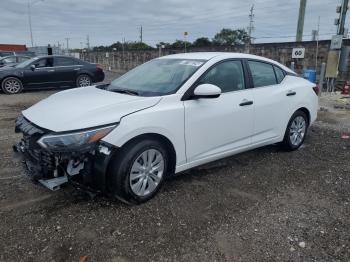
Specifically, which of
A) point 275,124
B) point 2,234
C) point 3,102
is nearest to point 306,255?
point 275,124

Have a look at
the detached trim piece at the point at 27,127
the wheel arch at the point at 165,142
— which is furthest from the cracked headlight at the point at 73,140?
the wheel arch at the point at 165,142

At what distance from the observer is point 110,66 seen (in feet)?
103

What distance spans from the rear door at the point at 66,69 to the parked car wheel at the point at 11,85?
1.38 meters

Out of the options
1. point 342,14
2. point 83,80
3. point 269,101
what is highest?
point 342,14

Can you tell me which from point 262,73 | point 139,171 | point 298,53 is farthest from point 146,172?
point 298,53

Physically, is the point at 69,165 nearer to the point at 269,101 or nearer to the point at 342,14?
the point at 269,101

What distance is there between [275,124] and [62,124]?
310cm

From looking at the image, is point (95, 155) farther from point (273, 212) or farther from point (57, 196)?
point (273, 212)

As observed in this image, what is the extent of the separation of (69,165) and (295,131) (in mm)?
3697

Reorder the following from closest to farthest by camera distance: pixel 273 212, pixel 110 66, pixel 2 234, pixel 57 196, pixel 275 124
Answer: pixel 2 234 → pixel 273 212 → pixel 57 196 → pixel 275 124 → pixel 110 66

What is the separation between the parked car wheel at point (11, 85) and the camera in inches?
463

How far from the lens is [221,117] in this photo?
4051 mm

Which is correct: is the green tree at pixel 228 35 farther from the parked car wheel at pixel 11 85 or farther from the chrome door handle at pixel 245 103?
the chrome door handle at pixel 245 103

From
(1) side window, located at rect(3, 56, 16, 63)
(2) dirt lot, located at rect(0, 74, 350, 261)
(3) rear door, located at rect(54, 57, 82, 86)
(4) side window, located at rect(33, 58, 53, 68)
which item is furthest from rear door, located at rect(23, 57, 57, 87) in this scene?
(2) dirt lot, located at rect(0, 74, 350, 261)
